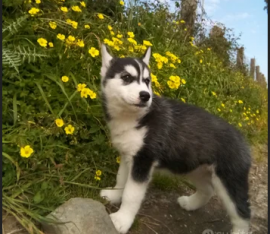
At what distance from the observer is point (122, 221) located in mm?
2912

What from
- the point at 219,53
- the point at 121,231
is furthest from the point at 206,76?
the point at 121,231

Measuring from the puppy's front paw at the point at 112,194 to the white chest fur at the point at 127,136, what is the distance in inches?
15.2

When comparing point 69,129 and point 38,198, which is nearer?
point 38,198

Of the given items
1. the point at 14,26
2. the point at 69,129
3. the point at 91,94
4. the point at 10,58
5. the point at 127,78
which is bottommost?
the point at 69,129

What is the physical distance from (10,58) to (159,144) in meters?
1.58

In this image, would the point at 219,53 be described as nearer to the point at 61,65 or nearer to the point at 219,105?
the point at 219,105

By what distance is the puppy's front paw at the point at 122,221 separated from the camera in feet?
9.50

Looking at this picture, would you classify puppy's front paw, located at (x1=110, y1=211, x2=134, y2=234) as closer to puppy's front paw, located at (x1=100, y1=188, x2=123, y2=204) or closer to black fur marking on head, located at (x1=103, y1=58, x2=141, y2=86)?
puppy's front paw, located at (x1=100, y1=188, x2=123, y2=204)

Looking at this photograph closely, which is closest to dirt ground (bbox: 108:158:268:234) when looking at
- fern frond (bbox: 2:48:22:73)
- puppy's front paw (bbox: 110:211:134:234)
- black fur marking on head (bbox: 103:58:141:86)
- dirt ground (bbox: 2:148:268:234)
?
dirt ground (bbox: 2:148:268:234)

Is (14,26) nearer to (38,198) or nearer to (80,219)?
(38,198)

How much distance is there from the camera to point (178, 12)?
812 cm

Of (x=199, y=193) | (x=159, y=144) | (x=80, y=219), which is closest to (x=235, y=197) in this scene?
(x=199, y=193)

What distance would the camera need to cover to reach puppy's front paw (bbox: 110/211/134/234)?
2.89 metres

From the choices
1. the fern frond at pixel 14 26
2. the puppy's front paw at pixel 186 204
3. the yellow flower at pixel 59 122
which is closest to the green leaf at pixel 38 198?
Answer: the yellow flower at pixel 59 122
